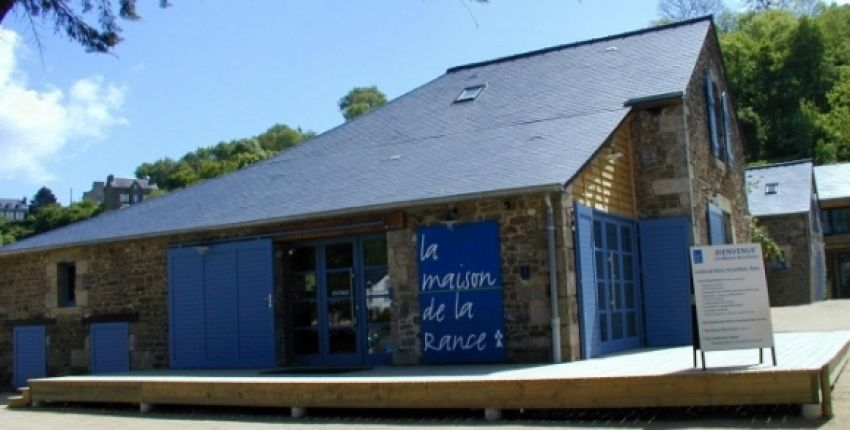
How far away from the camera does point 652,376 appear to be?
26.1 ft

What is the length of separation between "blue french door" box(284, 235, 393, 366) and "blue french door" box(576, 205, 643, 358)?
283cm

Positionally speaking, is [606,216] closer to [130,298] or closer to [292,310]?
[292,310]

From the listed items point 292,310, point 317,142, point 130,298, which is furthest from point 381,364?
point 317,142

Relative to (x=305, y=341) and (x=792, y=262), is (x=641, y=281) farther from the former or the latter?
(x=792, y=262)

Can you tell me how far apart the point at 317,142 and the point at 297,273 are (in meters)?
4.50

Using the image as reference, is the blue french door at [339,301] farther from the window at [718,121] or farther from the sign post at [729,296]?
the window at [718,121]

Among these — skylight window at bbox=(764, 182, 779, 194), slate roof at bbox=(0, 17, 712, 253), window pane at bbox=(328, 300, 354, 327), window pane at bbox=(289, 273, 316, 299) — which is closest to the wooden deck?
window pane at bbox=(328, 300, 354, 327)

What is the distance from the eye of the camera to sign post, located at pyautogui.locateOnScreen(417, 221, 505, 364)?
37.6ft

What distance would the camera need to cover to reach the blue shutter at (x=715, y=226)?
15031 millimetres

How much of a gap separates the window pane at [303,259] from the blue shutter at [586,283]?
420 centimetres

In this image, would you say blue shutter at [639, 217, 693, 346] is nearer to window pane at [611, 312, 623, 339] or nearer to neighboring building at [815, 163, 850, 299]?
window pane at [611, 312, 623, 339]

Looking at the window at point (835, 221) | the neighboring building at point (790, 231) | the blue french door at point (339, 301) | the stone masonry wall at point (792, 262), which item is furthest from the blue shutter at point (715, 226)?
the window at point (835, 221)

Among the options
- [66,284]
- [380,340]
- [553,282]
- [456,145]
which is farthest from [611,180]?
[66,284]

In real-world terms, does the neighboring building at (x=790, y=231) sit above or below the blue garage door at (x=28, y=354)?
above
